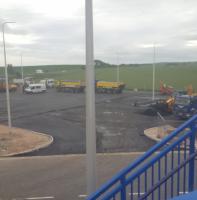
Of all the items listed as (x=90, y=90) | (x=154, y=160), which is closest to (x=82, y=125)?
(x=90, y=90)

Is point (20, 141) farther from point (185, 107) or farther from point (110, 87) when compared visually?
point (110, 87)

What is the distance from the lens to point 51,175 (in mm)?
14242

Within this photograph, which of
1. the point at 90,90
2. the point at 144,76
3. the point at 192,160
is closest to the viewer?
the point at 192,160

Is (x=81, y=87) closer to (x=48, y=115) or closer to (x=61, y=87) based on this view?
(x=61, y=87)

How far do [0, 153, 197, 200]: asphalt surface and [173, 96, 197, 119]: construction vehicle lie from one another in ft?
41.6

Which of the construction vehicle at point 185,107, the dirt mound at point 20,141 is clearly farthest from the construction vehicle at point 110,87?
the dirt mound at point 20,141

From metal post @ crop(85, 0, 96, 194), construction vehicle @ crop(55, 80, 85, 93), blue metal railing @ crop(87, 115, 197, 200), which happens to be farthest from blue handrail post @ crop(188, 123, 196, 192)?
construction vehicle @ crop(55, 80, 85, 93)

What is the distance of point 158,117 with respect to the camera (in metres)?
30.8

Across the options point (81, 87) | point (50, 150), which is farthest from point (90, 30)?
point (81, 87)

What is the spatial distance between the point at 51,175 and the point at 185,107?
17.8 metres

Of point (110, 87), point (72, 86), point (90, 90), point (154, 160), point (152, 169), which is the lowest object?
point (110, 87)

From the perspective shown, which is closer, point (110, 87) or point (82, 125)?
point (82, 125)

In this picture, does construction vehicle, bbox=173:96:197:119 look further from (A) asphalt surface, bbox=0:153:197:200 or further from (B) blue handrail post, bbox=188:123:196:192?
(B) blue handrail post, bbox=188:123:196:192

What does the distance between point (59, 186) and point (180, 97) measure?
1943 centimetres
